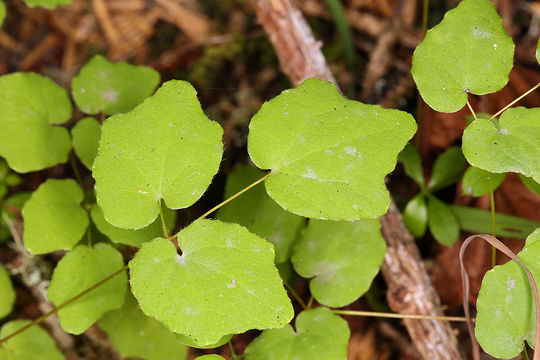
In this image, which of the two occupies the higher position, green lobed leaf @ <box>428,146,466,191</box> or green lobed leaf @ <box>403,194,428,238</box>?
green lobed leaf @ <box>428,146,466,191</box>

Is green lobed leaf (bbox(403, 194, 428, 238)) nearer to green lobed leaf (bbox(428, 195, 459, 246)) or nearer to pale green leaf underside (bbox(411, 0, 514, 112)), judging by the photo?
green lobed leaf (bbox(428, 195, 459, 246))

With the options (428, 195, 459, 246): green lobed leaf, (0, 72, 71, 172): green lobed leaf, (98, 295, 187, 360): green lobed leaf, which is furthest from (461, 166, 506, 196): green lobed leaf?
(0, 72, 71, 172): green lobed leaf

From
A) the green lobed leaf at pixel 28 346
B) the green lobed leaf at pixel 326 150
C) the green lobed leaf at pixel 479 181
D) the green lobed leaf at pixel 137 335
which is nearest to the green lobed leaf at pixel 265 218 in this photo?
the green lobed leaf at pixel 326 150

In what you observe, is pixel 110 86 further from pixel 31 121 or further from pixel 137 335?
pixel 137 335

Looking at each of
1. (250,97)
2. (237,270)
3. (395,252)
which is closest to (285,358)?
(237,270)

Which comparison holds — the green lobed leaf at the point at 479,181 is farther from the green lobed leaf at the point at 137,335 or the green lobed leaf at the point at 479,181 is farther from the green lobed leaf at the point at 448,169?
the green lobed leaf at the point at 137,335
